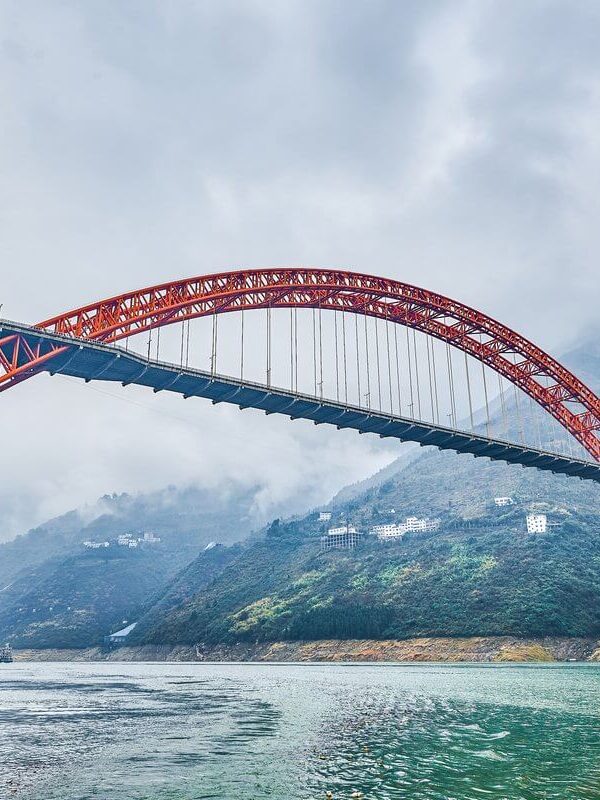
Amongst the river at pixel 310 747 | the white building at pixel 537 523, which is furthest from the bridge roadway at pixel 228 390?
the white building at pixel 537 523

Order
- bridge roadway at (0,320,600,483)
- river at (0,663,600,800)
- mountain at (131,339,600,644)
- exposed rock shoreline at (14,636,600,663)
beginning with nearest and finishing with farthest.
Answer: river at (0,663,600,800) → bridge roadway at (0,320,600,483) → exposed rock shoreline at (14,636,600,663) → mountain at (131,339,600,644)

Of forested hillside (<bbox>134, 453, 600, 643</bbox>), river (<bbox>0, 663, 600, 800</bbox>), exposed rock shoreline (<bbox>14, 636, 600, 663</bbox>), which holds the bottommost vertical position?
exposed rock shoreline (<bbox>14, 636, 600, 663</bbox>)

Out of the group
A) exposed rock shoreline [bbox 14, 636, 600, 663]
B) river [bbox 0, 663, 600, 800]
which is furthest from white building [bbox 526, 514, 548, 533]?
river [bbox 0, 663, 600, 800]

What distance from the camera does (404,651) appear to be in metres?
112

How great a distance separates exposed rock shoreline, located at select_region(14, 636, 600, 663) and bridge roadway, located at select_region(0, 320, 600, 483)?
4625 cm

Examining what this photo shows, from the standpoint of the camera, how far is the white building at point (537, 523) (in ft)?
519

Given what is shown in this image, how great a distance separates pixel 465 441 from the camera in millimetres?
59000

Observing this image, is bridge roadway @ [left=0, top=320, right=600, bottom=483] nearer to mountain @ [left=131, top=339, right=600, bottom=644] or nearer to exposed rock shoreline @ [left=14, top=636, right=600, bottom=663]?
mountain @ [left=131, top=339, right=600, bottom=644]

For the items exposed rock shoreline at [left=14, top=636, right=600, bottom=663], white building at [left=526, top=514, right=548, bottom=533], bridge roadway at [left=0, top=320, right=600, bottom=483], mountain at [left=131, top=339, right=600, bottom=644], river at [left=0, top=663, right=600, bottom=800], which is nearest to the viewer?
river at [left=0, top=663, right=600, bottom=800]

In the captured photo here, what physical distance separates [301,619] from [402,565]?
29045mm

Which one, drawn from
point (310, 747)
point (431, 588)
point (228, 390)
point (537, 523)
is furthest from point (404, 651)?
point (310, 747)

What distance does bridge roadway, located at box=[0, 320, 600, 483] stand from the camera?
1668 inches

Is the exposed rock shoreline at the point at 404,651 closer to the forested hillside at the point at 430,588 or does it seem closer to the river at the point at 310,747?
the forested hillside at the point at 430,588

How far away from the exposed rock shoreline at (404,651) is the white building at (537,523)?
5512 centimetres
